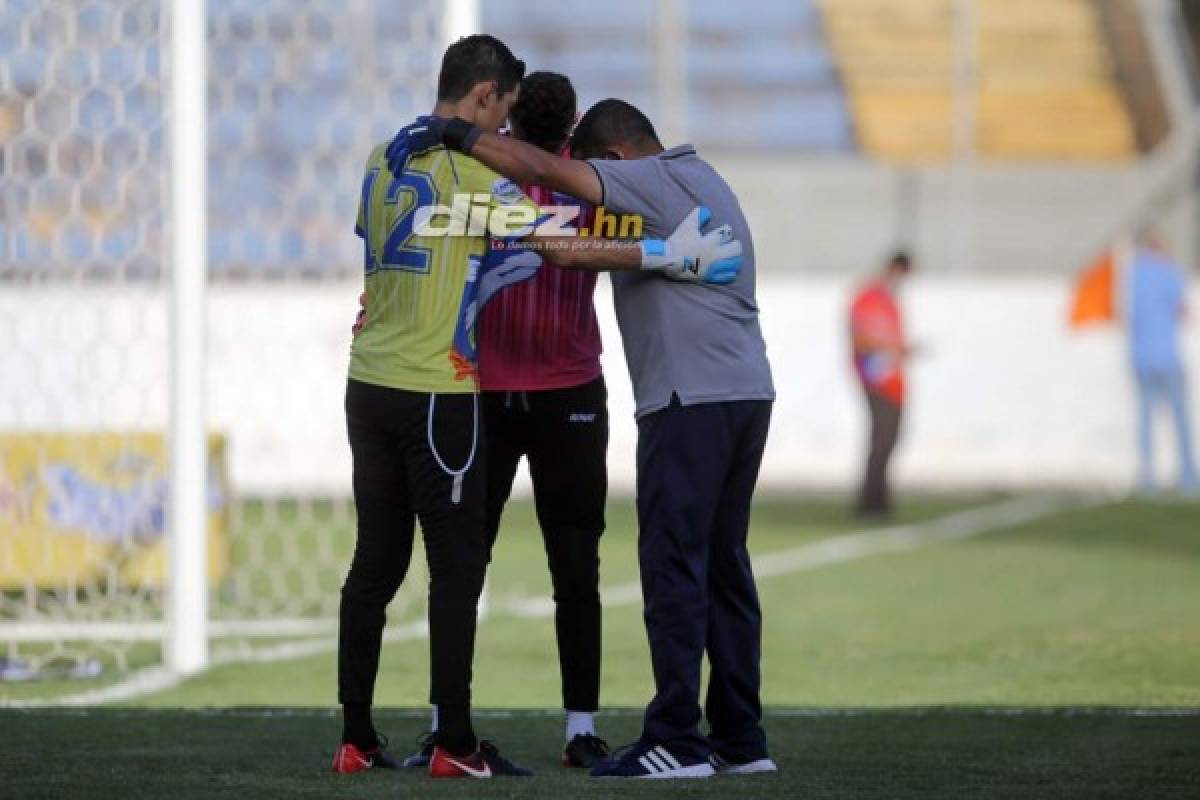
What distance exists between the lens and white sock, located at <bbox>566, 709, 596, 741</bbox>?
6.47m

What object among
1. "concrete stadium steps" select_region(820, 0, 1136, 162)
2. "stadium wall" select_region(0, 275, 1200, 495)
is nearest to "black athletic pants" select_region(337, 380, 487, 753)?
"stadium wall" select_region(0, 275, 1200, 495)

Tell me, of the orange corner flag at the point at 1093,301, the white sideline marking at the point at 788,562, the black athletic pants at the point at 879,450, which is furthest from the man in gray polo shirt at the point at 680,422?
the orange corner flag at the point at 1093,301

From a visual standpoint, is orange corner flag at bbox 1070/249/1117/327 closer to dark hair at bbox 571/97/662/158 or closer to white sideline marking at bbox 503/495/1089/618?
white sideline marking at bbox 503/495/1089/618

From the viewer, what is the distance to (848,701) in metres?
8.06

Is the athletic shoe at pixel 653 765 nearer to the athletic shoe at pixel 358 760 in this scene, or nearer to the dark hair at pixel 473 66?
the athletic shoe at pixel 358 760

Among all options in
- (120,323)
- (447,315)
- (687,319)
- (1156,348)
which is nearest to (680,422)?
(687,319)

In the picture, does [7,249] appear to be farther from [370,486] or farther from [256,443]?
[256,443]

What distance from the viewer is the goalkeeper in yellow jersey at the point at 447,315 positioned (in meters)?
5.94

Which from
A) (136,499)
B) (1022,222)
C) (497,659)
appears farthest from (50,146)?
(1022,222)

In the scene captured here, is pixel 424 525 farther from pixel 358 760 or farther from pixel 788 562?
pixel 788 562

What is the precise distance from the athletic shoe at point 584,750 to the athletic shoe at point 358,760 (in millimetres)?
504

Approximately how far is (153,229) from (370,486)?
734cm

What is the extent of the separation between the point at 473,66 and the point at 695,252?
753 mm

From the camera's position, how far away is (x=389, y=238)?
6004 mm
